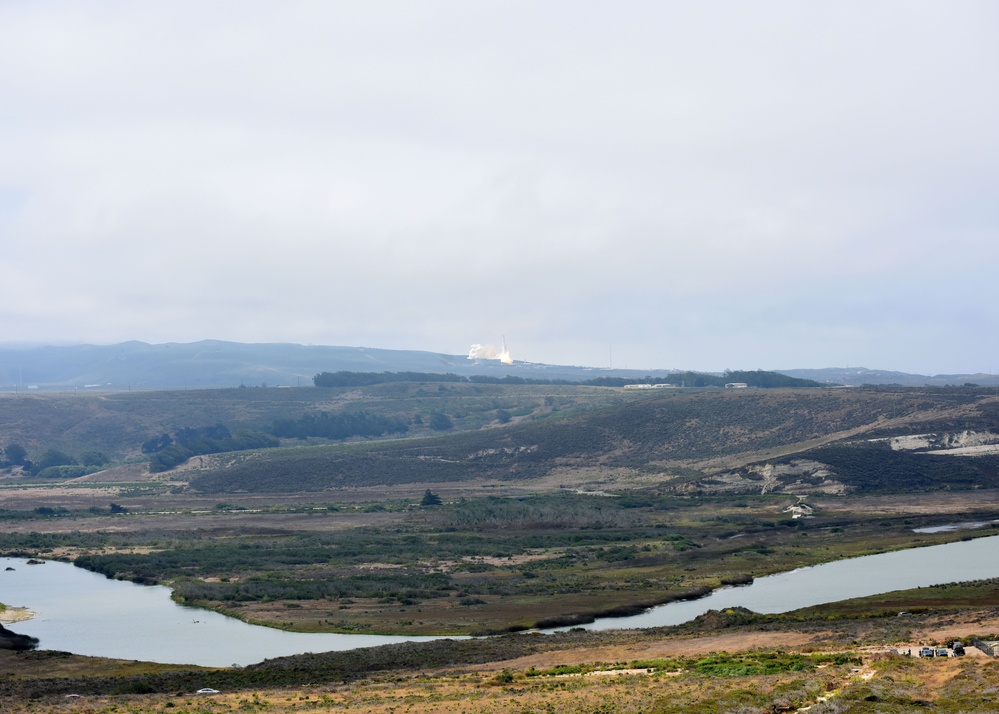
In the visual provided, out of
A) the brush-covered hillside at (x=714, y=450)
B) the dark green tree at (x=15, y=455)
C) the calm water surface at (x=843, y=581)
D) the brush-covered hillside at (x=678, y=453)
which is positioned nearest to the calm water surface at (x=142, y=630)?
the calm water surface at (x=843, y=581)

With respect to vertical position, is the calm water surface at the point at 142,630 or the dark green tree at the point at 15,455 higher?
the dark green tree at the point at 15,455

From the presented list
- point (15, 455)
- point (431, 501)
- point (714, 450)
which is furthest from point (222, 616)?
point (15, 455)

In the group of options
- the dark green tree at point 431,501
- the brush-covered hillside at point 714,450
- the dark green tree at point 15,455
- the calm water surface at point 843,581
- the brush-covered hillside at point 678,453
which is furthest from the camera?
the dark green tree at point 15,455

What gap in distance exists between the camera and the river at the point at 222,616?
49875 mm

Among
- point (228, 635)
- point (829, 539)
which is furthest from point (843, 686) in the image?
point (829, 539)

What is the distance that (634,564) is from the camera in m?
72.1

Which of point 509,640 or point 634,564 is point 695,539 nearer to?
point 634,564

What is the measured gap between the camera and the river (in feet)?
164

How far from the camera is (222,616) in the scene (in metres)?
58.7

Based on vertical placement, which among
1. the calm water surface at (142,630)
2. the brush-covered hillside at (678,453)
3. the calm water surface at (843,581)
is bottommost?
the calm water surface at (142,630)

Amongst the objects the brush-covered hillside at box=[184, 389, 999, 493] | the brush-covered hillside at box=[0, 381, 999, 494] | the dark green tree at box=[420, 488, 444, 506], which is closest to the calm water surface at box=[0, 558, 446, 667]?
the dark green tree at box=[420, 488, 444, 506]

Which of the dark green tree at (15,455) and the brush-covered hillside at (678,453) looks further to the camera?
the dark green tree at (15,455)

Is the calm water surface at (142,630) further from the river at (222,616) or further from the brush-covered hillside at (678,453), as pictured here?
the brush-covered hillside at (678,453)

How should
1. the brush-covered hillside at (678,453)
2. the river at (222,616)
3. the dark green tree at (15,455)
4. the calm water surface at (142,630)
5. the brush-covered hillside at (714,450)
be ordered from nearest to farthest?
the calm water surface at (142,630) < the river at (222,616) < the brush-covered hillside at (714,450) < the brush-covered hillside at (678,453) < the dark green tree at (15,455)
